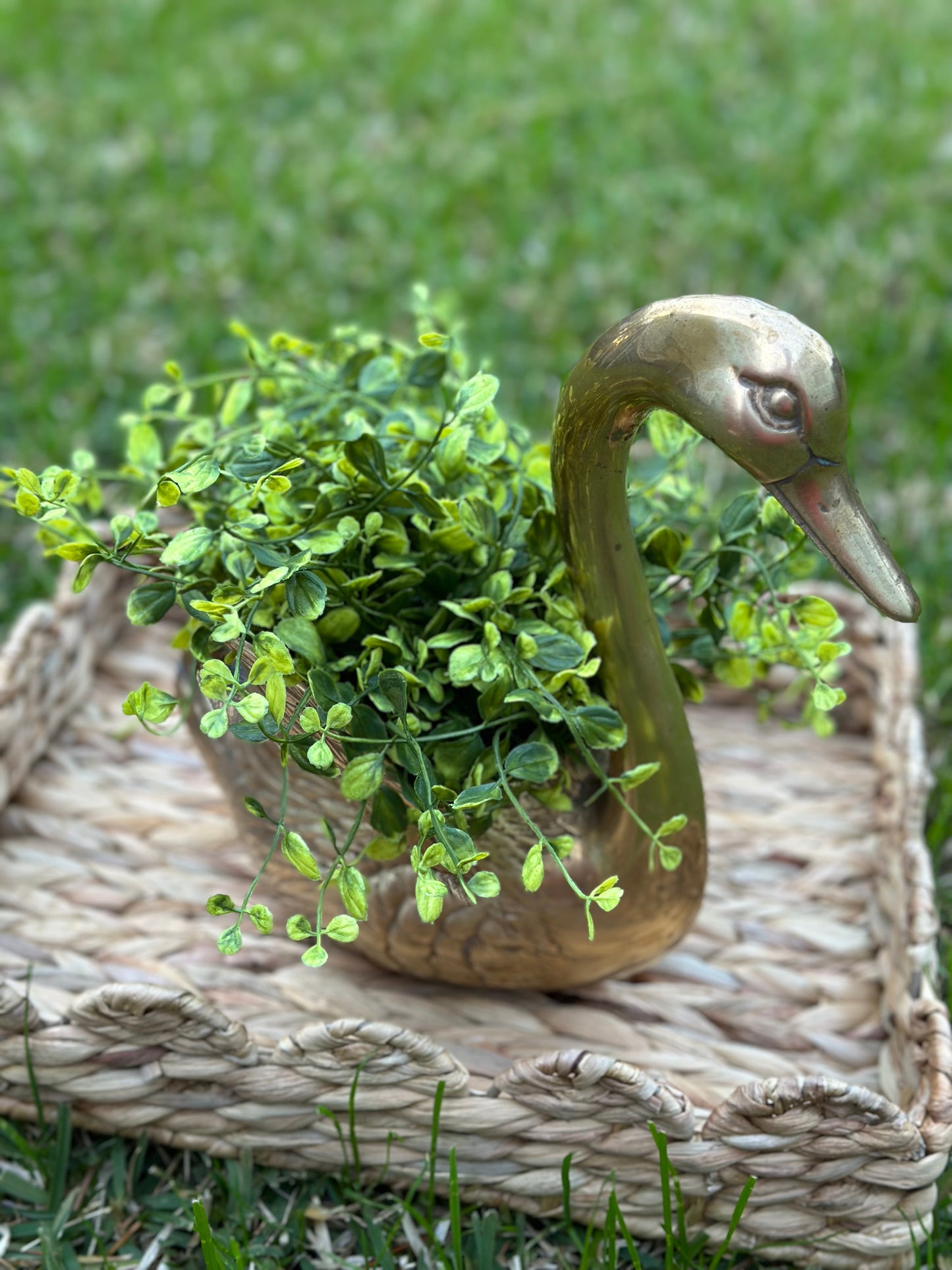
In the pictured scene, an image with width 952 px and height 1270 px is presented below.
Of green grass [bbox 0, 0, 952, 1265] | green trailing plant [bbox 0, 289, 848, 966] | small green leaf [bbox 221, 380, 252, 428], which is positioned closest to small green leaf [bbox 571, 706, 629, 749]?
green trailing plant [bbox 0, 289, 848, 966]

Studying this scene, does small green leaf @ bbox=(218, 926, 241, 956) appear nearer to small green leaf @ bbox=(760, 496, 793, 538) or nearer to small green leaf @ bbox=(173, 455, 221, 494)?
small green leaf @ bbox=(173, 455, 221, 494)

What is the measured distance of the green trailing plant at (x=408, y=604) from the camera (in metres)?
0.75

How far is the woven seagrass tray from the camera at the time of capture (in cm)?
84

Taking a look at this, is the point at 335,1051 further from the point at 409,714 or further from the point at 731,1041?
the point at 731,1041

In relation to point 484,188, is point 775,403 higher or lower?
lower

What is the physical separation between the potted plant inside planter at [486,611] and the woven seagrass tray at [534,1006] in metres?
0.08

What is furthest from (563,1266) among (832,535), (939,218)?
(939,218)

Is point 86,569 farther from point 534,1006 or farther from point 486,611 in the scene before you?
point 534,1006

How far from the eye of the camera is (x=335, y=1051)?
0.84m

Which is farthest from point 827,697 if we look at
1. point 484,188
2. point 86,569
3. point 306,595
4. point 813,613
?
point 484,188

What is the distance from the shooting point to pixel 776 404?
2.34 feet

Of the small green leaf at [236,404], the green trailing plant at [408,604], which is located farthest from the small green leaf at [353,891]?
the small green leaf at [236,404]

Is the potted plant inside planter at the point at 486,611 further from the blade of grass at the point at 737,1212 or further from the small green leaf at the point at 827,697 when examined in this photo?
the blade of grass at the point at 737,1212

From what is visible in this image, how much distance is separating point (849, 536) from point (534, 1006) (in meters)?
0.46
